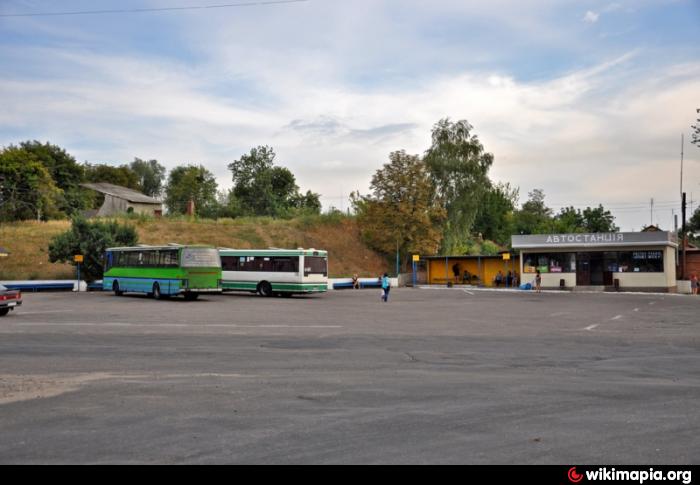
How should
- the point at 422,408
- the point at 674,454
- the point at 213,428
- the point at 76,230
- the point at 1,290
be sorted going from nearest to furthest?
the point at 674,454
the point at 213,428
the point at 422,408
the point at 1,290
the point at 76,230

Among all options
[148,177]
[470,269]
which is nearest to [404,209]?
[470,269]

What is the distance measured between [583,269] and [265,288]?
2359 cm

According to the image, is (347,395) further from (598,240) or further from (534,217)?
(534,217)

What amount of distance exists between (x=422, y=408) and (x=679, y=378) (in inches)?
200

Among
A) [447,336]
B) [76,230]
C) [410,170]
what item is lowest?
[447,336]

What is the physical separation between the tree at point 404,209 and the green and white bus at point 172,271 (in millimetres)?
29154

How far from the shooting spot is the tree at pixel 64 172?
260 ft

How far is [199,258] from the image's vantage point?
34469 mm

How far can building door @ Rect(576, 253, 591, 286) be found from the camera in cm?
4812

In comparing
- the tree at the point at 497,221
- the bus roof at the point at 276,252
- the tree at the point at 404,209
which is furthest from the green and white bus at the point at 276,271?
the tree at the point at 497,221

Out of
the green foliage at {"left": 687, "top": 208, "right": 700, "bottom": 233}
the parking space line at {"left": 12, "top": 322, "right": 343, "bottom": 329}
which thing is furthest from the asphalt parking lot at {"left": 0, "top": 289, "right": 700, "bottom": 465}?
the green foliage at {"left": 687, "top": 208, "right": 700, "bottom": 233}

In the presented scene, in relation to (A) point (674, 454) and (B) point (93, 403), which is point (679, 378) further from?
(B) point (93, 403)
